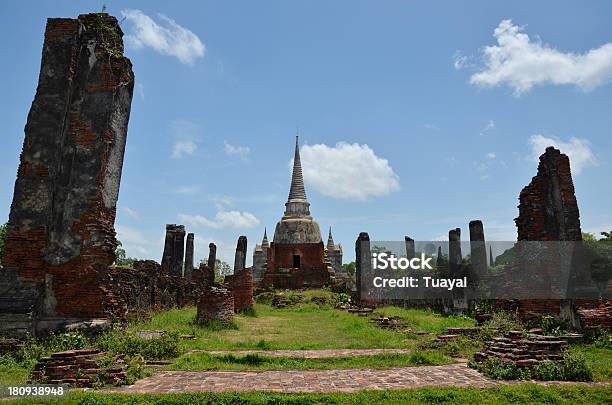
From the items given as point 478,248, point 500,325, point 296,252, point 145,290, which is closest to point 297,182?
point 296,252

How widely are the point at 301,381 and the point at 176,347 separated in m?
3.44

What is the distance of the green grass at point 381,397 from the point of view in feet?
17.4

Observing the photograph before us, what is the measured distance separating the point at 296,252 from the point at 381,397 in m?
34.6

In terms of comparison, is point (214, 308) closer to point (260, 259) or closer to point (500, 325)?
point (500, 325)

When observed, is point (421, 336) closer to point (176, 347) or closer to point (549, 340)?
point (549, 340)

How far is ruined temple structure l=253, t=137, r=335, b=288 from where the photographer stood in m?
37.4

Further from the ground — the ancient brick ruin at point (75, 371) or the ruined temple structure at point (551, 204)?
the ruined temple structure at point (551, 204)

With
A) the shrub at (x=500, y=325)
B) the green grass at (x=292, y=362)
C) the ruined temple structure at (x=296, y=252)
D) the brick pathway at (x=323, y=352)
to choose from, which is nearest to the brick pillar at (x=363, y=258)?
the ruined temple structure at (x=296, y=252)

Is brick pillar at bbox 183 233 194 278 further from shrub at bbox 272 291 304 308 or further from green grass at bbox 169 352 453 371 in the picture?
green grass at bbox 169 352 453 371

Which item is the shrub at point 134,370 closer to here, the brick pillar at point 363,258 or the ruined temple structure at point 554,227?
the ruined temple structure at point 554,227

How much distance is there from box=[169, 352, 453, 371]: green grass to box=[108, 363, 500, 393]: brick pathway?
34cm

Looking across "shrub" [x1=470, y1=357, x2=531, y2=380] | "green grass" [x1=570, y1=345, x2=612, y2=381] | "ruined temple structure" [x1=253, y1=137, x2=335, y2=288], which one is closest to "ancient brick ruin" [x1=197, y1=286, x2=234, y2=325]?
"shrub" [x1=470, y1=357, x2=531, y2=380]

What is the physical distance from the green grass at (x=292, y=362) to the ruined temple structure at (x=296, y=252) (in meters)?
28.8

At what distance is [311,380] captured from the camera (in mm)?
6625
